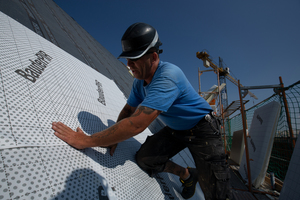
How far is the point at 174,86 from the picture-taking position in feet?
3.62

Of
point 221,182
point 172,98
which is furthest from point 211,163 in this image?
point 172,98

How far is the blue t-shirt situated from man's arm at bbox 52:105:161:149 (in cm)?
7

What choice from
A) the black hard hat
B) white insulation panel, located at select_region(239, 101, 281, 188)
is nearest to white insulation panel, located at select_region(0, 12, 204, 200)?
the black hard hat

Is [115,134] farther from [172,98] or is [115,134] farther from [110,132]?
[172,98]

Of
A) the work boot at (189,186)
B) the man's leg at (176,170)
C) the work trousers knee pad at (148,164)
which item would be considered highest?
the work trousers knee pad at (148,164)

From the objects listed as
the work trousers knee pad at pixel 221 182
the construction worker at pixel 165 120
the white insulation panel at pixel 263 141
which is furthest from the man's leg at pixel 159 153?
the white insulation panel at pixel 263 141

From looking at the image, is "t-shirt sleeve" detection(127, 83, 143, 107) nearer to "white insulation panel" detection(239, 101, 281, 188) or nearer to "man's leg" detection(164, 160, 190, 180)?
"man's leg" detection(164, 160, 190, 180)

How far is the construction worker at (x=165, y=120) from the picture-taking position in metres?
0.99

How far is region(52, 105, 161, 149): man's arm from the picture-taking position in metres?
0.96

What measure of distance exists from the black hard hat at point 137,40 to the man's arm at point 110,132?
0.44 metres

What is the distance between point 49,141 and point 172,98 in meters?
0.81

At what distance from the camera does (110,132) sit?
0.98m

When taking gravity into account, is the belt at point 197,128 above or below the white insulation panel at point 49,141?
above

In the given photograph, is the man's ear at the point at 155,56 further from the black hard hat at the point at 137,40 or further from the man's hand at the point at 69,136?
the man's hand at the point at 69,136
